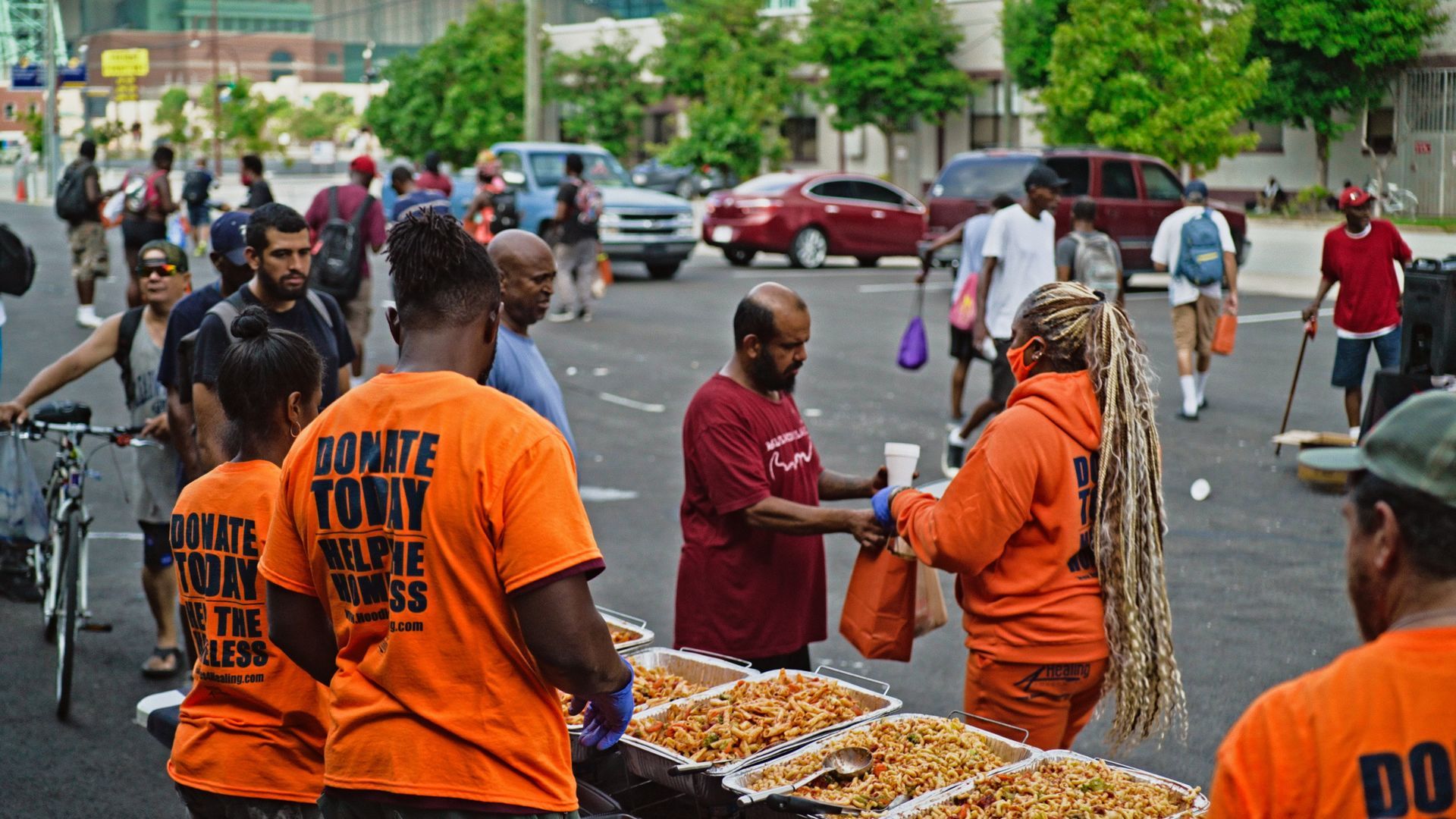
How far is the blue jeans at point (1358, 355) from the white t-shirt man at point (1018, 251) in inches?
97.7

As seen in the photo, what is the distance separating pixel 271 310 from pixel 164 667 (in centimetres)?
213

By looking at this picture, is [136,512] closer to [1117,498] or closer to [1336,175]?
[1117,498]

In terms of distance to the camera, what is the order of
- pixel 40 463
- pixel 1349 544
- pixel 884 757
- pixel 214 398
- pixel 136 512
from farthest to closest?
pixel 40 463 → pixel 136 512 → pixel 214 398 → pixel 884 757 → pixel 1349 544

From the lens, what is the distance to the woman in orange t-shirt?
3459 millimetres

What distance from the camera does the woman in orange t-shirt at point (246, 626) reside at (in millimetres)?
3459

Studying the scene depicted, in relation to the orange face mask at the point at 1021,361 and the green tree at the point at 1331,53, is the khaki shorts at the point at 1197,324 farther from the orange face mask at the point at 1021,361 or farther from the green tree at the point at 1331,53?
the orange face mask at the point at 1021,361

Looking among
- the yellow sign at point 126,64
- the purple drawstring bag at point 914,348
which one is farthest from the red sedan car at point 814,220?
the yellow sign at point 126,64

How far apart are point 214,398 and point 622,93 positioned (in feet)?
129

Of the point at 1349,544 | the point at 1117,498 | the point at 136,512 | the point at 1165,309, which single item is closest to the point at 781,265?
the point at 1165,309

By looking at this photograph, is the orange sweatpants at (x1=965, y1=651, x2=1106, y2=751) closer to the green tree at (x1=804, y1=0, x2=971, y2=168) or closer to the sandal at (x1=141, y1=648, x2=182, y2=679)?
the sandal at (x1=141, y1=648, x2=182, y2=679)

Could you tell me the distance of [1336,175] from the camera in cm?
2656

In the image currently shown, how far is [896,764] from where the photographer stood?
390 cm

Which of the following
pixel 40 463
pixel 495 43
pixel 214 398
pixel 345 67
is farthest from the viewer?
pixel 345 67

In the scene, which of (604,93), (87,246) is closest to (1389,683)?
(87,246)
